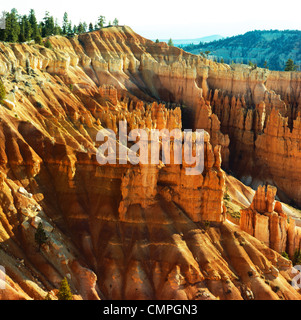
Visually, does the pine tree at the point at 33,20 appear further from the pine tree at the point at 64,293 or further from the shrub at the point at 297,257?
the pine tree at the point at 64,293

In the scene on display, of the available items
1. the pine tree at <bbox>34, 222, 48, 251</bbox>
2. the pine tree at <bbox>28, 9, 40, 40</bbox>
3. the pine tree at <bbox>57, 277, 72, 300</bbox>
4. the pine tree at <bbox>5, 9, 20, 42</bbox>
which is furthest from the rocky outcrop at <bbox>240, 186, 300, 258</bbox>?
the pine tree at <bbox>28, 9, 40, 40</bbox>

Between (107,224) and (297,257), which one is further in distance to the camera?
(297,257)

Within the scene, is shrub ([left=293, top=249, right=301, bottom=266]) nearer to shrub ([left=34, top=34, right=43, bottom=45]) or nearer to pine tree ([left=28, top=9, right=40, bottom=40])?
shrub ([left=34, top=34, right=43, bottom=45])

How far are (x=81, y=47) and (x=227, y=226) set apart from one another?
67.7 metres

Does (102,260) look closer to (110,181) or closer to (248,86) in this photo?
(110,181)

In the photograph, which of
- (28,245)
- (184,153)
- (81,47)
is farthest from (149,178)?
(81,47)

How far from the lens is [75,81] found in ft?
314

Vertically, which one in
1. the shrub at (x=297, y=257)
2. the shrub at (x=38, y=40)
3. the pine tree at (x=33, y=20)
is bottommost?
the shrub at (x=297, y=257)

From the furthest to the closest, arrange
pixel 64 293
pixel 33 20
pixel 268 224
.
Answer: pixel 33 20, pixel 268 224, pixel 64 293

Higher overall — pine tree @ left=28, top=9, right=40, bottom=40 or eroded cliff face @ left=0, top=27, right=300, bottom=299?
pine tree @ left=28, top=9, right=40, bottom=40

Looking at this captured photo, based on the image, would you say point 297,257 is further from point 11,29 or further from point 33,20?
point 33,20

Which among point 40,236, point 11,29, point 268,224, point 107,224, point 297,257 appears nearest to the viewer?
point 40,236

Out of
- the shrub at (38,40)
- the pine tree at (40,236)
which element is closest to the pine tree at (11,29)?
the shrub at (38,40)

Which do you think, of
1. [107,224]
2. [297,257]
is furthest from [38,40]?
[297,257]
